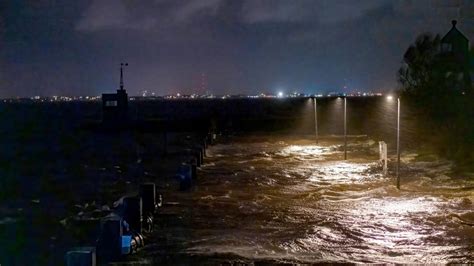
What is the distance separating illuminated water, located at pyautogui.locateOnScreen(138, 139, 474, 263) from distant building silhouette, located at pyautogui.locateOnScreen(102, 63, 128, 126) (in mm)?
61828

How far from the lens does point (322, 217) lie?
18172mm

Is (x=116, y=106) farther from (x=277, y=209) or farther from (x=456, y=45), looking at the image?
(x=277, y=209)

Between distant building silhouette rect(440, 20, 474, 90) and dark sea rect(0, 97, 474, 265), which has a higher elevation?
distant building silhouette rect(440, 20, 474, 90)

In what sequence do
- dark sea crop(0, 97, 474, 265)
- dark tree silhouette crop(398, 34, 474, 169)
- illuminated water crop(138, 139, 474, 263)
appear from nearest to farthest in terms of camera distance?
1. illuminated water crop(138, 139, 474, 263)
2. dark sea crop(0, 97, 474, 265)
3. dark tree silhouette crop(398, 34, 474, 169)

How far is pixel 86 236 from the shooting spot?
21594 mm

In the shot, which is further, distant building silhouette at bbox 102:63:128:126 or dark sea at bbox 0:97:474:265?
distant building silhouette at bbox 102:63:128:126

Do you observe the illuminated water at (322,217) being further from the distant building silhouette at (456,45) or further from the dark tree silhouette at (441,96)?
the distant building silhouette at (456,45)

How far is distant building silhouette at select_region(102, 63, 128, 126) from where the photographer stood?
297 ft

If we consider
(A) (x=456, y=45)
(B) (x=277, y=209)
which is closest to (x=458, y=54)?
(A) (x=456, y=45)

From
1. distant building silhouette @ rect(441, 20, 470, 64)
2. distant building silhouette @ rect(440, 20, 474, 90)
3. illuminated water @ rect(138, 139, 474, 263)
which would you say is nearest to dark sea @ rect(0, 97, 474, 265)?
illuminated water @ rect(138, 139, 474, 263)

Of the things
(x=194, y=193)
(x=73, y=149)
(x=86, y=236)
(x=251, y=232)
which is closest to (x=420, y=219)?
(x=251, y=232)

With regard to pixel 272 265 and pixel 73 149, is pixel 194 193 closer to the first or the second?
pixel 272 265

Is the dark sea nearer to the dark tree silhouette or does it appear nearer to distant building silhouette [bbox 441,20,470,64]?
the dark tree silhouette

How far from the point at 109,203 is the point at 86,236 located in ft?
25.6
